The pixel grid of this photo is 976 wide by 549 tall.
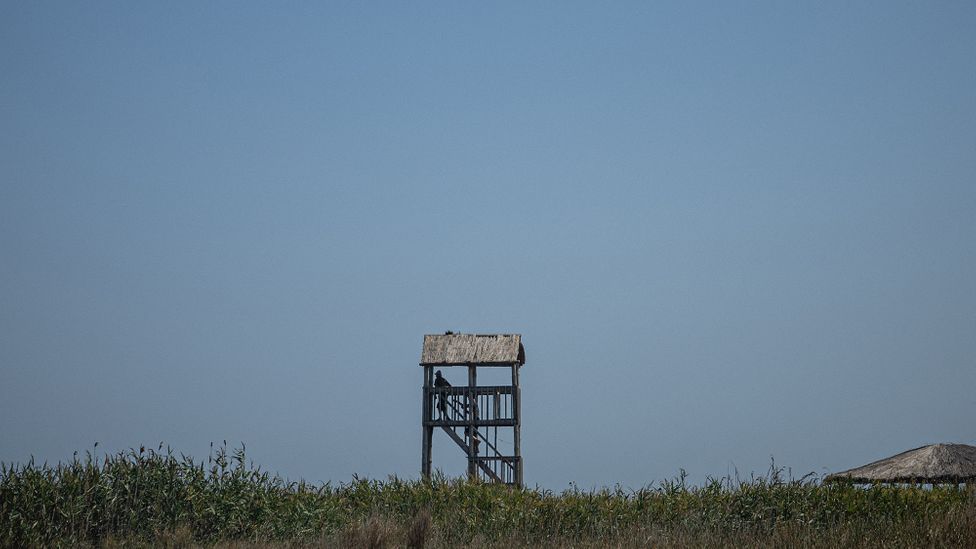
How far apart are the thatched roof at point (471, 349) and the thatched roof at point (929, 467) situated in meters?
9.98

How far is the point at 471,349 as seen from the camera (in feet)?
99.2

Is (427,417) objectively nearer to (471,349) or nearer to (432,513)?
(471,349)

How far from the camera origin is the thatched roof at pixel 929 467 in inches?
1181

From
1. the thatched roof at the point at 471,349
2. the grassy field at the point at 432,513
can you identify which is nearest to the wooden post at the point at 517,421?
the thatched roof at the point at 471,349

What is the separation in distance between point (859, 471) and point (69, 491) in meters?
23.6

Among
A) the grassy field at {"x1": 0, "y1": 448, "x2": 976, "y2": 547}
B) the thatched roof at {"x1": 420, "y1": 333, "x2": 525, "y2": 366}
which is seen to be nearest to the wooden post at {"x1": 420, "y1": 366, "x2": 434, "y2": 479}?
the thatched roof at {"x1": 420, "y1": 333, "x2": 525, "y2": 366}

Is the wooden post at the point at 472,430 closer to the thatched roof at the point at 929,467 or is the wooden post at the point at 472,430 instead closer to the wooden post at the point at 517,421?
the wooden post at the point at 517,421

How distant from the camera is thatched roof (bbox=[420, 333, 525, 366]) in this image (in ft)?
98.3

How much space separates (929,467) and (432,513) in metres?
17.3

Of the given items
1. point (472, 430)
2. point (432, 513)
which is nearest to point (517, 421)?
point (472, 430)

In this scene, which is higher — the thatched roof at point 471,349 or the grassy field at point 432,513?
the thatched roof at point 471,349

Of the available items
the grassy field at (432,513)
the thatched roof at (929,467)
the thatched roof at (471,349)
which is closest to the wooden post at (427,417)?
the thatched roof at (471,349)

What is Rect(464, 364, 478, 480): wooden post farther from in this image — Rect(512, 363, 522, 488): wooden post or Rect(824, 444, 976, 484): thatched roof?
Rect(824, 444, 976, 484): thatched roof

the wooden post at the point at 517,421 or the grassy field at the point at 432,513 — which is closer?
the grassy field at the point at 432,513
